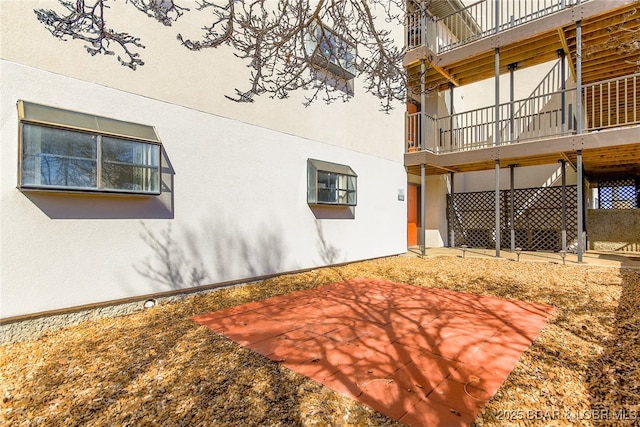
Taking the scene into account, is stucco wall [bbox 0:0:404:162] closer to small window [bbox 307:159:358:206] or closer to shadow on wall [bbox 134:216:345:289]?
small window [bbox 307:159:358:206]

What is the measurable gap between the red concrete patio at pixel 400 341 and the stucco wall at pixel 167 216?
46.9 inches

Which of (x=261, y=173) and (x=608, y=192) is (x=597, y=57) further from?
(x=261, y=173)

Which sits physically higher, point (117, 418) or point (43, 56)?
point (43, 56)

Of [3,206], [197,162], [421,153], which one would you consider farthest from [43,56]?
[421,153]

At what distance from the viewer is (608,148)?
745cm

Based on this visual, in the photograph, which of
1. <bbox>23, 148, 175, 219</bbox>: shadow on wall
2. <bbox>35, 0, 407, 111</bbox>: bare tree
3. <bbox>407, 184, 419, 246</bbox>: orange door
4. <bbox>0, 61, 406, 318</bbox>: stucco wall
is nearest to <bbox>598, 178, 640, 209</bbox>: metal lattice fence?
<bbox>407, 184, 419, 246</bbox>: orange door

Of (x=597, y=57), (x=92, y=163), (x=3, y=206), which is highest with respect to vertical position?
(x=597, y=57)

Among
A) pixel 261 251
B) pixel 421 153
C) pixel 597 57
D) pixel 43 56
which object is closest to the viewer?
pixel 43 56

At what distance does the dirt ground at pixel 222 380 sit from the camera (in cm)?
221

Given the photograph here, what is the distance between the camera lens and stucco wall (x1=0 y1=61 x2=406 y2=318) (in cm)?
355

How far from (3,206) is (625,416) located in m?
5.87

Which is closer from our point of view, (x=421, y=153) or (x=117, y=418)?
(x=117, y=418)

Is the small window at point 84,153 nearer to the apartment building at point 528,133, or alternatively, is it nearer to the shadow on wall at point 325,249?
the shadow on wall at point 325,249

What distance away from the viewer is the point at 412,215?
39.4ft
